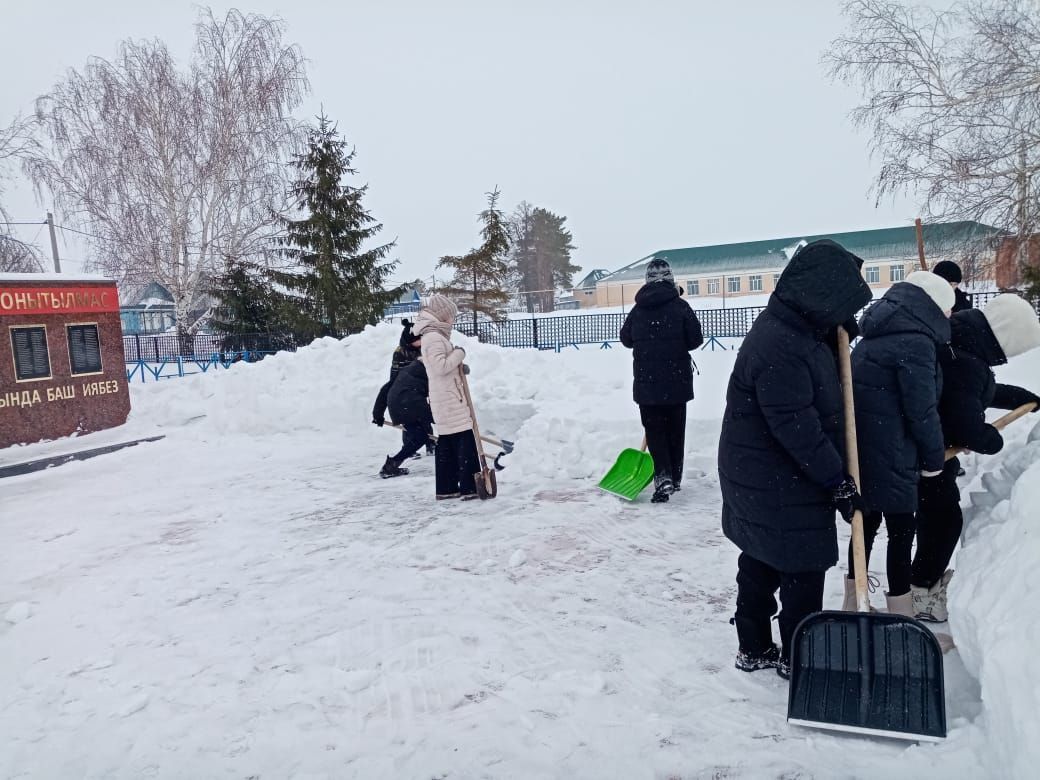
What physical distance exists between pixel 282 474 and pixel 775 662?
5.95 metres

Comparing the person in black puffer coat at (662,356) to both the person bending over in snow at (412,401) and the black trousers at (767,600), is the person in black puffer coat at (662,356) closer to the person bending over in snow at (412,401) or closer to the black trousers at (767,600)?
the person bending over in snow at (412,401)

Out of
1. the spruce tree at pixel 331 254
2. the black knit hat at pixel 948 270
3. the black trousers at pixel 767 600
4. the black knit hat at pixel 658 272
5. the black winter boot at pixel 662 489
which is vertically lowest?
the black winter boot at pixel 662 489

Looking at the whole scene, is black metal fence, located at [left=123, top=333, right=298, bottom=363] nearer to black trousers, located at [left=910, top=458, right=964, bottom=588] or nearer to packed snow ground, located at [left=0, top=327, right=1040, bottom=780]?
packed snow ground, located at [left=0, top=327, right=1040, bottom=780]

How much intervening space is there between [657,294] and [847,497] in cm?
315

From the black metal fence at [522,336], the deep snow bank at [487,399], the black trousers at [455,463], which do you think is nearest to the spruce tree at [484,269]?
the black metal fence at [522,336]

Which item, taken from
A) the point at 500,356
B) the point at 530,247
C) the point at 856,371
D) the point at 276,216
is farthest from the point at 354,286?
the point at 530,247

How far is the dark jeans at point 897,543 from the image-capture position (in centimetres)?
304

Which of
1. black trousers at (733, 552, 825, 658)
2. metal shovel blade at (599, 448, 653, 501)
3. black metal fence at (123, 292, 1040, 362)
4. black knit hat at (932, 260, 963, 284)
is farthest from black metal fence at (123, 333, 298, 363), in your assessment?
black trousers at (733, 552, 825, 658)

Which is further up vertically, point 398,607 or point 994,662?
point 994,662

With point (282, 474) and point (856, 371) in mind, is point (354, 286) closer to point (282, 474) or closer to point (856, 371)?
point (282, 474)

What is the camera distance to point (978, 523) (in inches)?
128

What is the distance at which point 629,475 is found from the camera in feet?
19.8

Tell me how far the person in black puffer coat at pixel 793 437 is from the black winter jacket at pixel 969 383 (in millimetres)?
737

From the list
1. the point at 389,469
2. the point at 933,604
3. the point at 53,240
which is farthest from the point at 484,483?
the point at 53,240
